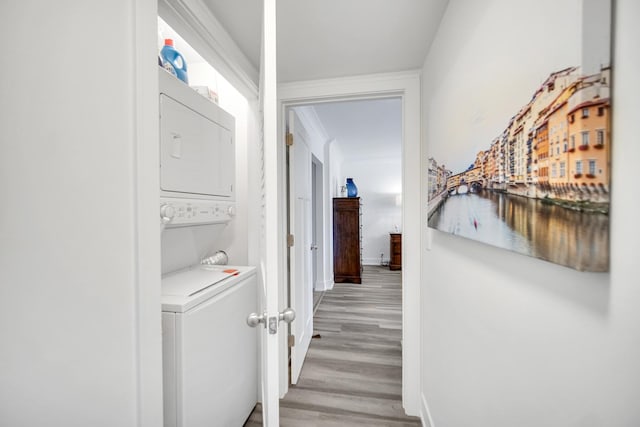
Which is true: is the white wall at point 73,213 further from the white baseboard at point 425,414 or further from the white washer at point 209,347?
the white baseboard at point 425,414

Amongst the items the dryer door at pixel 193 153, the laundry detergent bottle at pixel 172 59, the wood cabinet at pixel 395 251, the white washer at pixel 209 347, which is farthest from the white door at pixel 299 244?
the wood cabinet at pixel 395 251

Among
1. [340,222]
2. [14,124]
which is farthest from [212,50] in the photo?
[340,222]

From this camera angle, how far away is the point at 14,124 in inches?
27.5

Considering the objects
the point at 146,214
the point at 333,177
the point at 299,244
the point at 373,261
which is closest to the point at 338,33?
the point at 146,214

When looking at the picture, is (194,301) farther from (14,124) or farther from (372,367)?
(372,367)

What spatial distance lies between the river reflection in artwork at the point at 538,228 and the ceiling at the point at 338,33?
3.06 feet

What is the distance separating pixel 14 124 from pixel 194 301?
79cm

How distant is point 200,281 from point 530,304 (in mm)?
1308

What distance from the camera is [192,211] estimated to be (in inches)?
49.3

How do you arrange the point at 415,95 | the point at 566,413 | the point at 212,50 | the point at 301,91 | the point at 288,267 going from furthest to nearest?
the point at 288,267 → the point at 301,91 → the point at 415,95 → the point at 212,50 → the point at 566,413

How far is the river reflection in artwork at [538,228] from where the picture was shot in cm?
43

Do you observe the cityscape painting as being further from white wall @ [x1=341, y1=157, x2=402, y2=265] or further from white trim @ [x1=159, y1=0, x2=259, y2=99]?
white wall @ [x1=341, y1=157, x2=402, y2=265]

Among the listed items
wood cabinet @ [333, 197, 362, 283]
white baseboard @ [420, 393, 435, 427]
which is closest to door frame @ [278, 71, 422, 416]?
white baseboard @ [420, 393, 435, 427]

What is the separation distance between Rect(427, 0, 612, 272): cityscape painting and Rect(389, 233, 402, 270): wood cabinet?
15.3 feet
